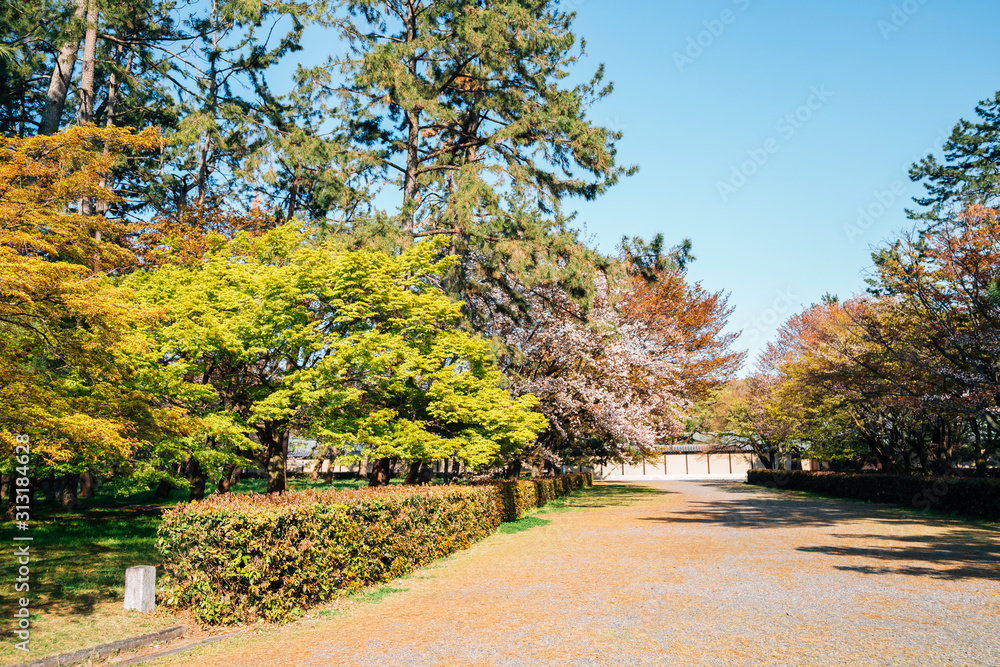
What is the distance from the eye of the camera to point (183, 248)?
1861 cm

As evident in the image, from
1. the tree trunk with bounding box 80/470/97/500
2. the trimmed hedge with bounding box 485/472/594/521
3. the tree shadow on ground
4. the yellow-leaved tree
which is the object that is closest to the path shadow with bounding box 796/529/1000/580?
the tree shadow on ground

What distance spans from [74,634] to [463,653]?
435 cm

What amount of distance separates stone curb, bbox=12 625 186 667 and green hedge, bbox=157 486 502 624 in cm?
44

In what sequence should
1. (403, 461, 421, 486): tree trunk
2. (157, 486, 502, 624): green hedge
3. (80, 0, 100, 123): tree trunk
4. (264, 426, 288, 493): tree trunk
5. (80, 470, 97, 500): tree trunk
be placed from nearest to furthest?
(157, 486, 502, 624): green hedge, (264, 426, 288, 493): tree trunk, (80, 0, 100, 123): tree trunk, (403, 461, 421, 486): tree trunk, (80, 470, 97, 500): tree trunk

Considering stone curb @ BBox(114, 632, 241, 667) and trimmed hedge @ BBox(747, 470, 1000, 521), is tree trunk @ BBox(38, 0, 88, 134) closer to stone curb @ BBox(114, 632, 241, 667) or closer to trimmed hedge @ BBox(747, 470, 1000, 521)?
stone curb @ BBox(114, 632, 241, 667)

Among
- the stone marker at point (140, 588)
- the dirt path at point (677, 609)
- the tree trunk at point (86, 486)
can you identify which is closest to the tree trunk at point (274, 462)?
the dirt path at point (677, 609)

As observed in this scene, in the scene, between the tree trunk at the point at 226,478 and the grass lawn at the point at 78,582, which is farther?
the tree trunk at the point at 226,478

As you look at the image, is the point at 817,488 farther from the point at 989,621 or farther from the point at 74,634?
the point at 74,634

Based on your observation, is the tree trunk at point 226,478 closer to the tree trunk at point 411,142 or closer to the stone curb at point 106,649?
the stone curb at point 106,649

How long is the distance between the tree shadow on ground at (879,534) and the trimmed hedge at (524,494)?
4.15 m

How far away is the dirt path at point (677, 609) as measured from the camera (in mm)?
6070

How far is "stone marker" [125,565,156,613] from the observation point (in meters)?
7.63

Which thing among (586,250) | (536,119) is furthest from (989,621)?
(536,119)

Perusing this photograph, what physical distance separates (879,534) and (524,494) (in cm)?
1032
